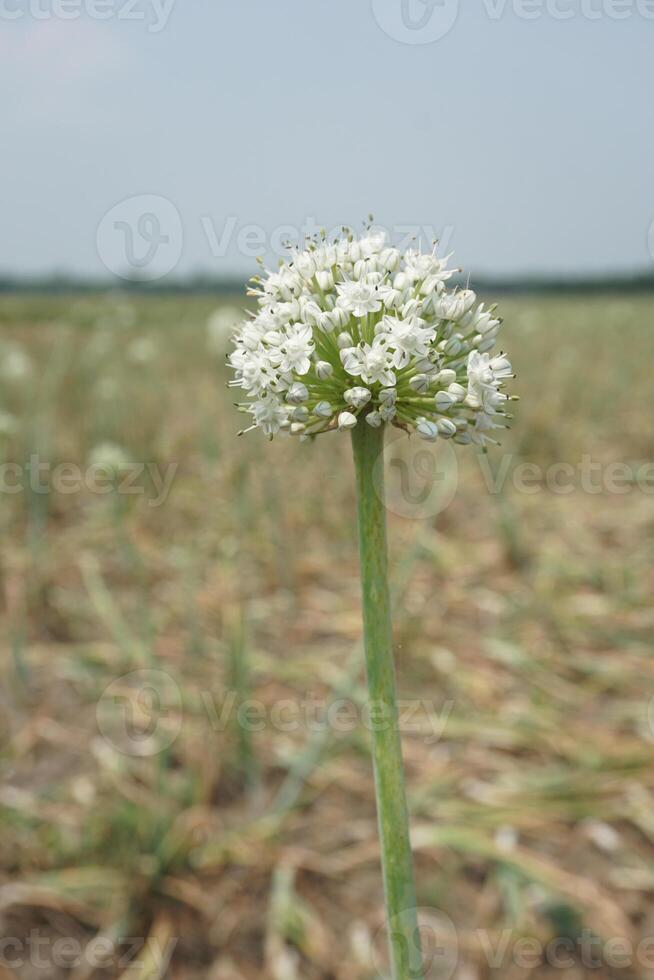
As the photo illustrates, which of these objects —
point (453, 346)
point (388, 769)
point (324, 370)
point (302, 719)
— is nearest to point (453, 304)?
point (453, 346)

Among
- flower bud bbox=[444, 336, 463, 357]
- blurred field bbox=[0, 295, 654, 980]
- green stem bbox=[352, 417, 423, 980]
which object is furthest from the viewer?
blurred field bbox=[0, 295, 654, 980]

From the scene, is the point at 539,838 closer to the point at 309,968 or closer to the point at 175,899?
the point at 309,968

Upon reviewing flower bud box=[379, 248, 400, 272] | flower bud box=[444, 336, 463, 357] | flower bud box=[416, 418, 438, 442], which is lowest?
flower bud box=[416, 418, 438, 442]

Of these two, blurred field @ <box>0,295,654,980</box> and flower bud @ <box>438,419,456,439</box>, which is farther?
blurred field @ <box>0,295,654,980</box>

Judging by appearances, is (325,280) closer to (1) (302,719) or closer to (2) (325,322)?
(2) (325,322)

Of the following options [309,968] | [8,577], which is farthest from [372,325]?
[8,577]

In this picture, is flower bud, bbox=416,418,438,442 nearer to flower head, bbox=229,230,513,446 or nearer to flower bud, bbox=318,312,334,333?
flower head, bbox=229,230,513,446

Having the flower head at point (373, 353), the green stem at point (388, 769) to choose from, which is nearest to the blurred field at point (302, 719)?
the green stem at point (388, 769)

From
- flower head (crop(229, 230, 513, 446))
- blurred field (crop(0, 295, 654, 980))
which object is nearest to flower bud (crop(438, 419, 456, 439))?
flower head (crop(229, 230, 513, 446))
